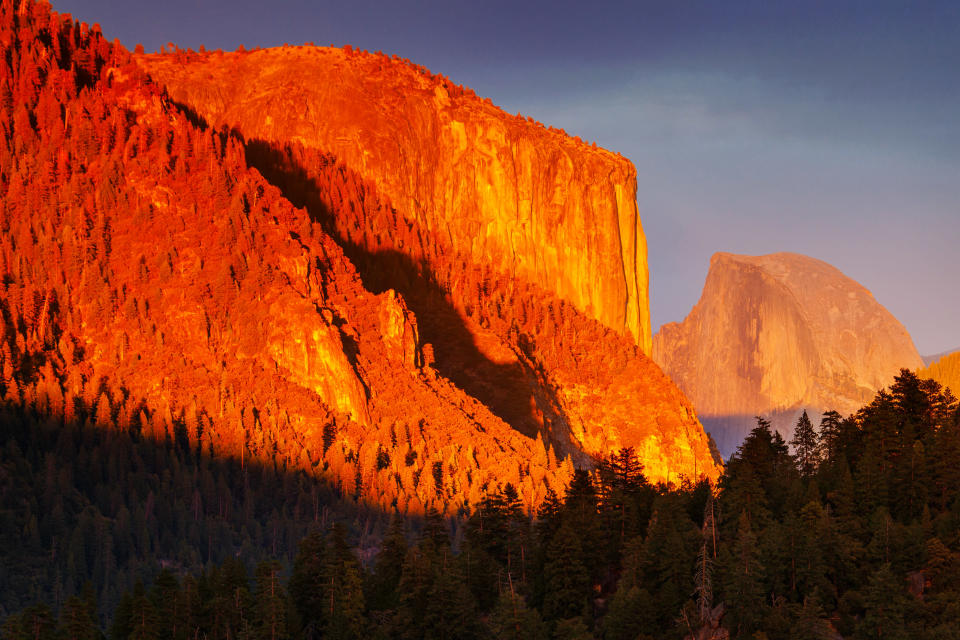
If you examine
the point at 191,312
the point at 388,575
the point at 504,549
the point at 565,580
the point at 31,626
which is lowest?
the point at 31,626

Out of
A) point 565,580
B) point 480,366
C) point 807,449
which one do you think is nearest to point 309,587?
point 565,580

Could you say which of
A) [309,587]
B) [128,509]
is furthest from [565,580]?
[128,509]

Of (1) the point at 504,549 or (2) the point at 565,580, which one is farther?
(1) the point at 504,549

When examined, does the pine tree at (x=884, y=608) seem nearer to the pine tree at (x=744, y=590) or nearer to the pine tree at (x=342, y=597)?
the pine tree at (x=744, y=590)

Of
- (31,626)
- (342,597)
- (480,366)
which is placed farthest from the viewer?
(480,366)

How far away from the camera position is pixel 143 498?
437ft

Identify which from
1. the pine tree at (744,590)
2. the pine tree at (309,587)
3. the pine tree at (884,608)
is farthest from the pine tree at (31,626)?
the pine tree at (884,608)

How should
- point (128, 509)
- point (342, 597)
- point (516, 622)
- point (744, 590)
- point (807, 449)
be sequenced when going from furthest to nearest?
point (807, 449) → point (128, 509) → point (342, 597) → point (516, 622) → point (744, 590)

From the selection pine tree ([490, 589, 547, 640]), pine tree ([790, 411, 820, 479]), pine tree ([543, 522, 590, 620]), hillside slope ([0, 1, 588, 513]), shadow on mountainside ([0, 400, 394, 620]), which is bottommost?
pine tree ([490, 589, 547, 640])

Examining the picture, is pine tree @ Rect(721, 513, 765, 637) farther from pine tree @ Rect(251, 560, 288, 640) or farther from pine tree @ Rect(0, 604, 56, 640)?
pine tree @ Rect(0, 604, 56, 640)

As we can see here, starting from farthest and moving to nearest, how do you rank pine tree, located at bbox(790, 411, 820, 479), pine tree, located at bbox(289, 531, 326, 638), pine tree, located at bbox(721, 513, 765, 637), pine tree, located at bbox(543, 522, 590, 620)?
pine tree, located at bbox(790, 411, 820, 479), pine tree, located at bbox(289, 531, 326, 638), pine tree, located at bbox(543, 522, 590, 620), pine tree, located at bbox(721, 513, 765, 637)

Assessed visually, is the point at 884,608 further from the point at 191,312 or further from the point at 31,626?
the point at 191,312

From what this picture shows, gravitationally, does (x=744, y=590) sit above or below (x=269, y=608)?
above

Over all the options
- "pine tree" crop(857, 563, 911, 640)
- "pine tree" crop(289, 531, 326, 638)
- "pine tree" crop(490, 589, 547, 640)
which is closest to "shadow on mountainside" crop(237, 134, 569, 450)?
"pine tree" crop(289, 531, 326, 638)
